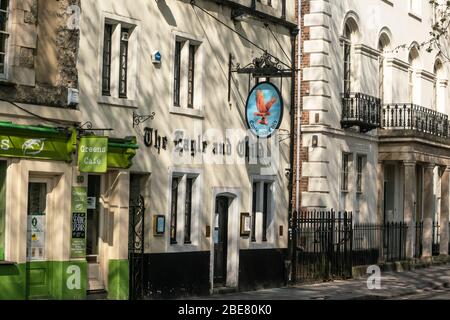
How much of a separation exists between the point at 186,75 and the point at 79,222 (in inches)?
211

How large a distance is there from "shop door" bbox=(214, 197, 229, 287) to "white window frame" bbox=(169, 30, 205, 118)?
104 inches

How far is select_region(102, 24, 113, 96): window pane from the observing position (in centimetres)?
2048

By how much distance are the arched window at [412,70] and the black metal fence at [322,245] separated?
8798 mm

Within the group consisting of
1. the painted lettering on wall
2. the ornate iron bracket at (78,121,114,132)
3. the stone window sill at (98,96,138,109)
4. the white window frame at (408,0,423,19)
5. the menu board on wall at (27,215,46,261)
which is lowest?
the painted lettering on wall

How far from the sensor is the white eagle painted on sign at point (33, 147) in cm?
1794

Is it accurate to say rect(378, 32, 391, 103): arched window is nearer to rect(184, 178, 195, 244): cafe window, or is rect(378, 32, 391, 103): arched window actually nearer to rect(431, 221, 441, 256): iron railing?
rect(431, 221, 441, 256): iron railing

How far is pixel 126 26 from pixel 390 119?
53.2 feet

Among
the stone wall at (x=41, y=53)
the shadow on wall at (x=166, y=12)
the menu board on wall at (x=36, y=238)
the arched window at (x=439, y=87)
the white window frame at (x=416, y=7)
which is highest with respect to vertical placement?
the white window frame at (x=416, y=7)

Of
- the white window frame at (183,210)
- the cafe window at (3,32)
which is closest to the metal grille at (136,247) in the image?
the white window frame at (183,210)

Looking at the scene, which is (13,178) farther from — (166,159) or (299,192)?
(299,192)

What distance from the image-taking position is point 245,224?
25156 millimetres

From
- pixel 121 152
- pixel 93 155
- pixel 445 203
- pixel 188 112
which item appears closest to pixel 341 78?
pixel 445 203

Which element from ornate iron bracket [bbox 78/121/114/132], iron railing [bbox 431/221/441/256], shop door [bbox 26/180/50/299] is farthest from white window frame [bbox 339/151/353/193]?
shop door [bbox 26/180/50/299]

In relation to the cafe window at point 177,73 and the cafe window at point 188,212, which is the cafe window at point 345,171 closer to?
the cafe window at point 188,212
